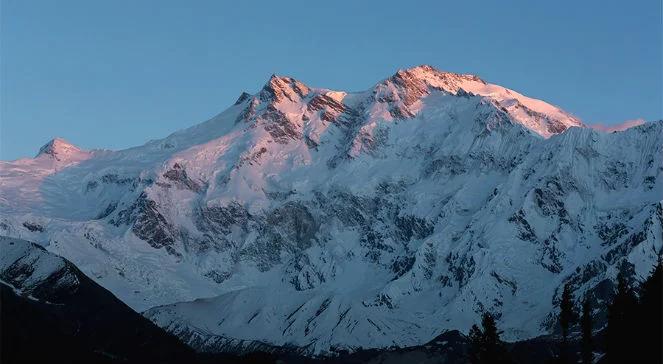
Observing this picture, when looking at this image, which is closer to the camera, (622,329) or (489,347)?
(489,347)

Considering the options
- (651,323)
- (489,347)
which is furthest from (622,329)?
(489,347)

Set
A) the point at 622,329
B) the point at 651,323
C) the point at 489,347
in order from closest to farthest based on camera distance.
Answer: the point at 489,347 → the point at 651,323 → the point at 622,329

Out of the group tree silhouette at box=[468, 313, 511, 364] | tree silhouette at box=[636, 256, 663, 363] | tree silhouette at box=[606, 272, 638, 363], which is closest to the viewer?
tree silhouette at box=[636, 256, 663, 363]

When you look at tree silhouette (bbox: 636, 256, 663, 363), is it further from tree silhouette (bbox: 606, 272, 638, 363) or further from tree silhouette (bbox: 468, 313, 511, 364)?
tree silhouette (bbox: 468, 313, 511, 364)

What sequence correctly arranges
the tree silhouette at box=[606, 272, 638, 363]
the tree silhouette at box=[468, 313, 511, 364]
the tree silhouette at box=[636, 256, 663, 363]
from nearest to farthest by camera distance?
the tree silhouette at box=[636, 256, 663, 363] → the tree silhouette at box=[468, 313, 511, 364] → the tree silhouette at box=[606, 272, 638, 363]

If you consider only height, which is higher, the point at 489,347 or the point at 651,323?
the point at 651,323

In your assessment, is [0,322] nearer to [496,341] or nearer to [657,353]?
[496,341]

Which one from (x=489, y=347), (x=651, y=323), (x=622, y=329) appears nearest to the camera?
(x=489, y=347)

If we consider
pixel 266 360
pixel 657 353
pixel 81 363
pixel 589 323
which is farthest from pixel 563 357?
pixel 81 363

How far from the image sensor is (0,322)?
195750 millimetres

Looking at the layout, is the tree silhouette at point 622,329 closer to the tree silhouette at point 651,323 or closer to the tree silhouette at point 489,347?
the tree silhouette at point 651,323

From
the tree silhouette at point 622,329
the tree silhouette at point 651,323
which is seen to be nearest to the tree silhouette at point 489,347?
the tree silhouette at point 622,329

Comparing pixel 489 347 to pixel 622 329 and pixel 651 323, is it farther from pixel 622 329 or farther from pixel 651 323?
pixel 651 323

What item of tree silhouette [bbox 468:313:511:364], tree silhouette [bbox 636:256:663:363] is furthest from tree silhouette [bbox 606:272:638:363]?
tree silhouette [bbox 468:313:511:364]
